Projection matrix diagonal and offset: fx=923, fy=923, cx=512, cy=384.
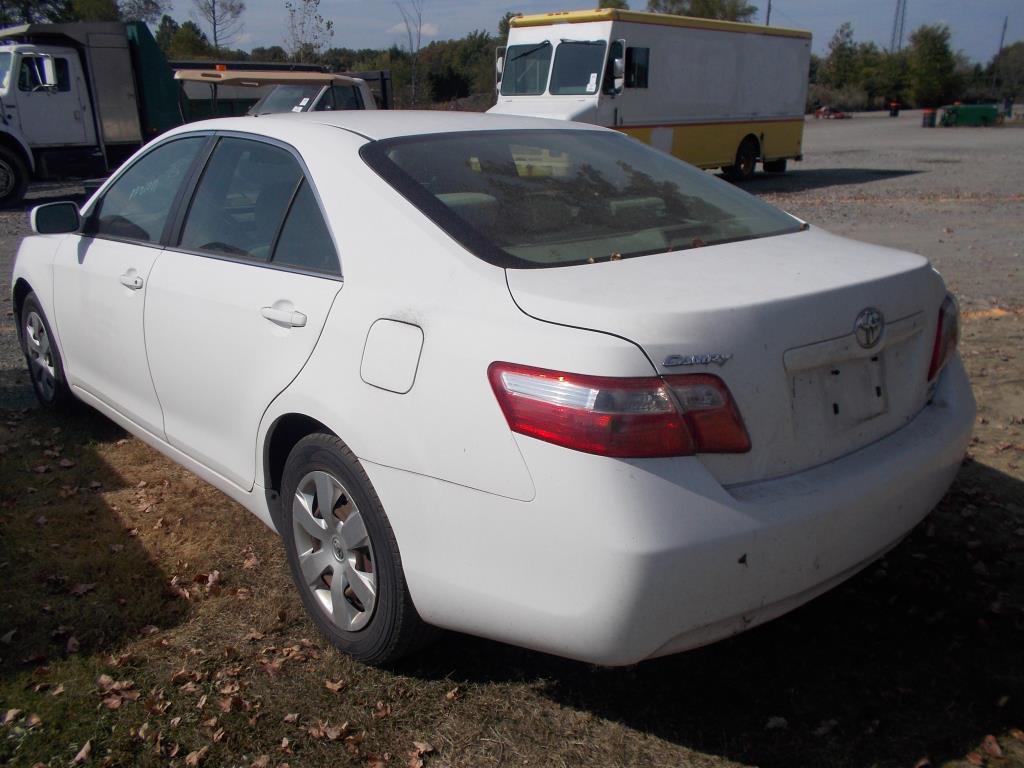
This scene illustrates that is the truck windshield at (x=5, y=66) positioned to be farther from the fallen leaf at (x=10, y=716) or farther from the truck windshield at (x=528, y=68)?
the fallen leaf at (x=10, y=716)

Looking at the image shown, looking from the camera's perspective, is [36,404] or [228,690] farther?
[36,404]

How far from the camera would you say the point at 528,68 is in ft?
55.3

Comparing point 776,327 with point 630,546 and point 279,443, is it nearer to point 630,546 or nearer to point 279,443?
point 630,546

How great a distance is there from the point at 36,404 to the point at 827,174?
20241 millimetres

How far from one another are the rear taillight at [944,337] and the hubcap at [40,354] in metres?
4.27

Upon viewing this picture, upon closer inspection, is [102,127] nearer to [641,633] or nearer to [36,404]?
[36,404]

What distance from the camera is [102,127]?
57.0 feet

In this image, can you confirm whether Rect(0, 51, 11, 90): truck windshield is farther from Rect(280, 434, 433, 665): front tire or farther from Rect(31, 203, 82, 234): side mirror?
Rect(280, 434, 433, 665): front tire

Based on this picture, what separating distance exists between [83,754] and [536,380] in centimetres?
166

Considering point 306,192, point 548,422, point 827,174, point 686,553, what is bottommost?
point 827,174

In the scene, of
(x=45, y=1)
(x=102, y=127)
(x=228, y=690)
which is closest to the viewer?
(x=228, y=690)

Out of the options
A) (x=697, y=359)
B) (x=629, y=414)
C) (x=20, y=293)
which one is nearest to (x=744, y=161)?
(x=20, y=293)

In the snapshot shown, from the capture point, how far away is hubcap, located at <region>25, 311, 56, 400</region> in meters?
5.01

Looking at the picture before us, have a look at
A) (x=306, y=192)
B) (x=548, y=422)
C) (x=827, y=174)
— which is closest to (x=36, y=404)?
(x=306, y=192)
